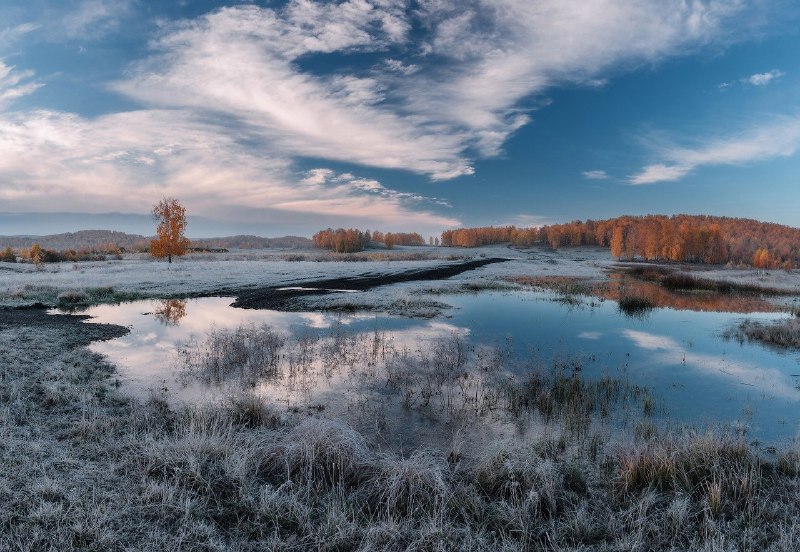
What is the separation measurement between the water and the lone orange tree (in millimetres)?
37923

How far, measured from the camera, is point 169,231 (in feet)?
217

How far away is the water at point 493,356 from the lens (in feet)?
39.3

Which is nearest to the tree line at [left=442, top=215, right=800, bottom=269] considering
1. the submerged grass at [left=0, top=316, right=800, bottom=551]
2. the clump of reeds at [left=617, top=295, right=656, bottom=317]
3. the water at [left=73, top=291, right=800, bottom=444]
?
the clump of reeds at [left=617, top=295, right=656, bottom=317]

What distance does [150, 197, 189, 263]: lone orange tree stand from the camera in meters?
65.1

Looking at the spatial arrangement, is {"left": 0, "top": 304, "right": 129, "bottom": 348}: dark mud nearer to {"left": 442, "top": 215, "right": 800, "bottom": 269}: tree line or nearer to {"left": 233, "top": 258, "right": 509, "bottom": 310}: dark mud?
{"left": 233, "top": 258, "right": 509, "bottom": 310}: dark mud

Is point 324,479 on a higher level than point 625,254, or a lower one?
lower

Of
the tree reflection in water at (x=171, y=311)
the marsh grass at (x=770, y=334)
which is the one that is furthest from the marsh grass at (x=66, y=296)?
the marsh grass at (x=770, y=334)

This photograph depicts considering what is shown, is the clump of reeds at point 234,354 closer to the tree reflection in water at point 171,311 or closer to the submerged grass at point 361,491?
the submerged grass at point 361,491

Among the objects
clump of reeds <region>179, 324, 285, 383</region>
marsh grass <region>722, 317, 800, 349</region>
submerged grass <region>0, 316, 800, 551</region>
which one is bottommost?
clump of reeds <region>179, 324, 285, 383</region>

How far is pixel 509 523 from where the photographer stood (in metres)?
6.28

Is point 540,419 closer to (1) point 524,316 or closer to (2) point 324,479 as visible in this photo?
(2) point 324,479

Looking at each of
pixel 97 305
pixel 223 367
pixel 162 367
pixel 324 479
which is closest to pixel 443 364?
pixel 223 367

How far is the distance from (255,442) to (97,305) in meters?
29.3

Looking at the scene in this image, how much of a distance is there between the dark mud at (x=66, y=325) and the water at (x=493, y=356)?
3.26ft
